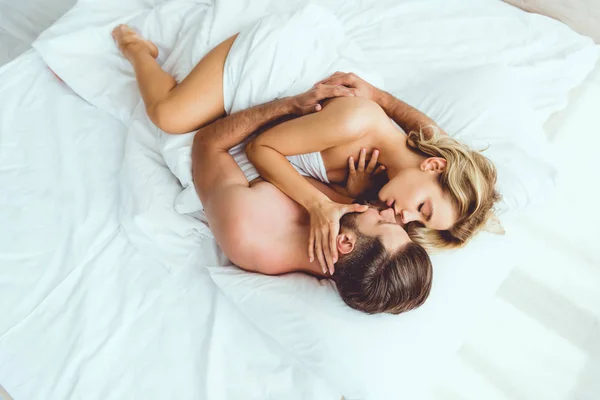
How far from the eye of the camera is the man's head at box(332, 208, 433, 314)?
3.19 feet

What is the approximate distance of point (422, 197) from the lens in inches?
43.4

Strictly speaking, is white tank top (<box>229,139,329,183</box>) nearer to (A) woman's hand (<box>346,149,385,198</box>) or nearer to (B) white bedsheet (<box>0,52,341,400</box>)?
(A) woman's hand (<box>346,149,385,198</box>)

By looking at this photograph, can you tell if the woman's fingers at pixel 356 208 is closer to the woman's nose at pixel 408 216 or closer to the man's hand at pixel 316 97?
the woman's nose at pixel 408 216

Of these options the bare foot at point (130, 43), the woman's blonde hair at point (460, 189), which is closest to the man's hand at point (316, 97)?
the woman's blonde hair at point (460, 189)

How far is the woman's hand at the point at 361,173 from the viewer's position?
1.20 metres

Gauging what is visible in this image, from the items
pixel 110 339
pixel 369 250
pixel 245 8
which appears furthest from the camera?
pixel 245 8

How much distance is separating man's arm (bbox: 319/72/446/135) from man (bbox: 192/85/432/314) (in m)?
0.10

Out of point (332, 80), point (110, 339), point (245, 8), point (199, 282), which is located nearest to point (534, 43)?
point (332, 80)

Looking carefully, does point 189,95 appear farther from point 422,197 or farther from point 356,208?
point 422,197

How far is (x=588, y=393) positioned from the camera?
1067 millimetres

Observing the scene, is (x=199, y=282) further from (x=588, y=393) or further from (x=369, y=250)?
(x=588, y=393)

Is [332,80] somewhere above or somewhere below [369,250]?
above

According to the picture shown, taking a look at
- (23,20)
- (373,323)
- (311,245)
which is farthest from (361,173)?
(23,20)

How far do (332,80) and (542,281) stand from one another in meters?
0.81
